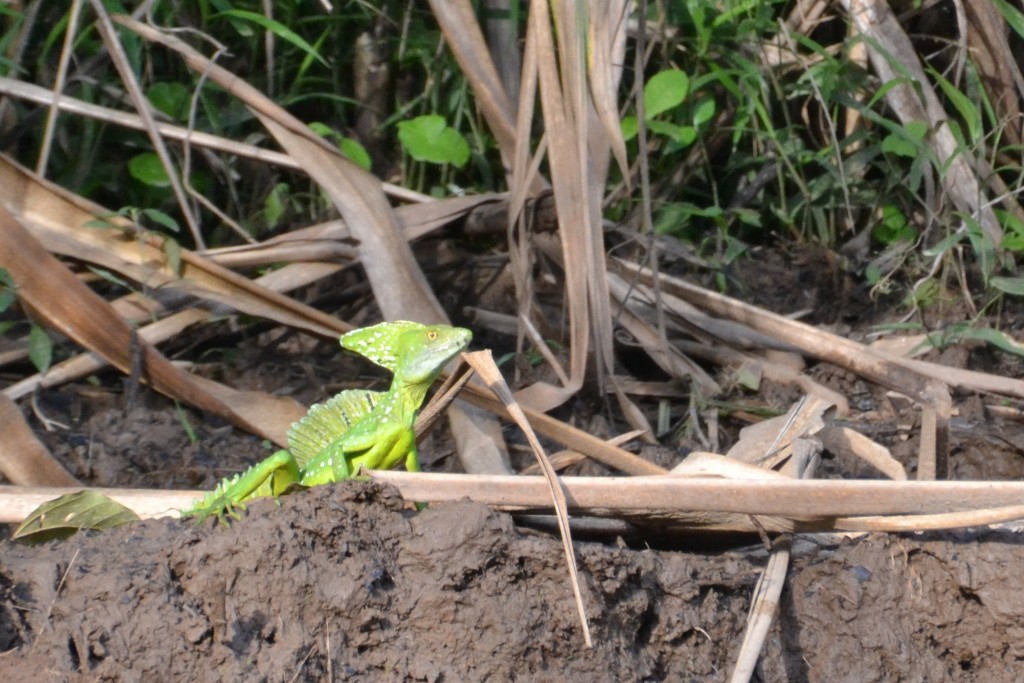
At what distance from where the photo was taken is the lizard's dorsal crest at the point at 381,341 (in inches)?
113

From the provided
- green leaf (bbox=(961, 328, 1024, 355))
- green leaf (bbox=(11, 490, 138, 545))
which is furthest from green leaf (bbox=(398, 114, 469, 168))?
green leaf (bbox=(11, 490, 138, 545))

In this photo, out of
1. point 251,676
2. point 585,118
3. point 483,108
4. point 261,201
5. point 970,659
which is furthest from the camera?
point 261,201

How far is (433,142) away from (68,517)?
229cm

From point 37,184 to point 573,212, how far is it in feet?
5.92

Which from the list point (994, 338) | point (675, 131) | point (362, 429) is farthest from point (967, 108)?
point (362, 429)

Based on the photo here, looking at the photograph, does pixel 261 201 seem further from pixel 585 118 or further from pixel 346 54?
pixel 585 118

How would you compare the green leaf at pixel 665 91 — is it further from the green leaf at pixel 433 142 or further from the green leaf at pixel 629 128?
the green leaf at pixel 433 142

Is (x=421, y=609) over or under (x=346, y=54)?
under

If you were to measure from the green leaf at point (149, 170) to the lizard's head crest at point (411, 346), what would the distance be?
173 centimetres

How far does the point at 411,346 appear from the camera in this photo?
279 centimetres

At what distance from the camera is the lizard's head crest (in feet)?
8.92

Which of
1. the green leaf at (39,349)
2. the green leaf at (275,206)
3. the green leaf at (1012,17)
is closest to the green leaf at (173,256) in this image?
the green leaf at (39,349)

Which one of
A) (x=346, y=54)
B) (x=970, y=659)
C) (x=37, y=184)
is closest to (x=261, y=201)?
(x=346, y=54)

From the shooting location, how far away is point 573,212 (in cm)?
343
